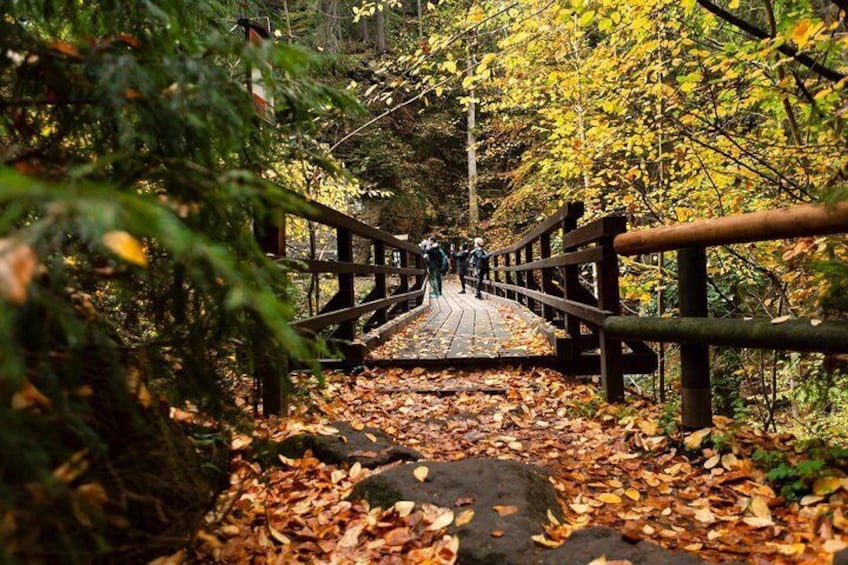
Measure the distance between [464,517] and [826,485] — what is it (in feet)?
4.91

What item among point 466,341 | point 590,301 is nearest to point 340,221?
point 590,301

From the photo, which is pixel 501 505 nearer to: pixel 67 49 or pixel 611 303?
pixel 67 49

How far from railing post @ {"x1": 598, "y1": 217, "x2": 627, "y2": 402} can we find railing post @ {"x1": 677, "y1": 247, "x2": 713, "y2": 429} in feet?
2.67

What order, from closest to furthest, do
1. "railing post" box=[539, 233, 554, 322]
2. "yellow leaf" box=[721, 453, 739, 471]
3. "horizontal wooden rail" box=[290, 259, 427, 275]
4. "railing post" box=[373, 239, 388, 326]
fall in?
"yellow leaf" box=[721, 453, 739, 471]
"horizontal wooden rail" box=[290, 259, 427, 275]
"railing post" box=[539, 233, 554, 322]
"railing post" box=[373, 239, 388, 326]

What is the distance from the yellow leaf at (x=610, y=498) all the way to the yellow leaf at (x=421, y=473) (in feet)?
2.77

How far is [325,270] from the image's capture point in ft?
13.5

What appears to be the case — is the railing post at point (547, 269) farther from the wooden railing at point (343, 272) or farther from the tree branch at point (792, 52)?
the tree branch at point (792, 52)

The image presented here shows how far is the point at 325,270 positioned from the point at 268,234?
746 mm

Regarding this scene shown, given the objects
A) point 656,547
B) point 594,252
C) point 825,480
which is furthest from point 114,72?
point 594,252

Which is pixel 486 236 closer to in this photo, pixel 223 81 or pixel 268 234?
pixel 268 234

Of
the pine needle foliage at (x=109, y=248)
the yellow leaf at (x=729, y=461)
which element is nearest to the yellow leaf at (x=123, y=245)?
the pine needle foliage at (x=109, y=248)

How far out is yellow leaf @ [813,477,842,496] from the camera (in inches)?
85.9

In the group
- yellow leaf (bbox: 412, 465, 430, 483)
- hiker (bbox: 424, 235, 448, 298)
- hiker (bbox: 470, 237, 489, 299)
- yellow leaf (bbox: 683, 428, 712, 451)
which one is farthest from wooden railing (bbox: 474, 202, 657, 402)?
hiker (bbox: 424, 235, 448, 298)

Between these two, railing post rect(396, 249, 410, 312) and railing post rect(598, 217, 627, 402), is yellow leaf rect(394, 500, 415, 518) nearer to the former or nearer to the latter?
railing post rect(598, 217, 627, 402)
